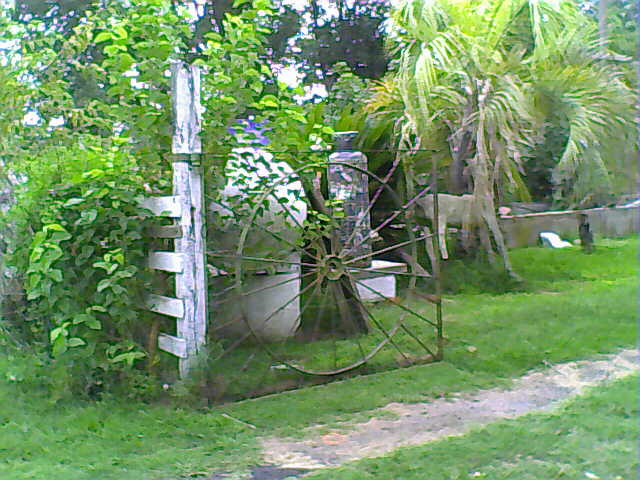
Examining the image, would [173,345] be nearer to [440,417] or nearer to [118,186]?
[118,186]

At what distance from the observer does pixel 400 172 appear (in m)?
6.51

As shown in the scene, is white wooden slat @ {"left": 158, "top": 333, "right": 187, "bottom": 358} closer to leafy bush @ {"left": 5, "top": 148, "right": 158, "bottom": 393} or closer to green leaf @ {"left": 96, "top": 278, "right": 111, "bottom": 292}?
leafy bush @ {"left": 5, "top": 148, "right": 158, "bottom": 393}

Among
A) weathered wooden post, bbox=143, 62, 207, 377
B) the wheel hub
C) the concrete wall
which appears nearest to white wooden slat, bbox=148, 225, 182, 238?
weathered wooden post, bbox=143, 62, 207, 377

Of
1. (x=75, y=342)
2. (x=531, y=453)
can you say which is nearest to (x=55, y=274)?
(x=75, y=342)

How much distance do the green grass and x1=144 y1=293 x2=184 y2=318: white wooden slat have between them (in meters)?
1.18

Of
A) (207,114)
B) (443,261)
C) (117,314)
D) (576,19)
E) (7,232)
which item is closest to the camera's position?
(117,314)

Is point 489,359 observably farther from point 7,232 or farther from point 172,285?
point 7,232

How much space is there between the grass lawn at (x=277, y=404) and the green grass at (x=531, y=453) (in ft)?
0.14

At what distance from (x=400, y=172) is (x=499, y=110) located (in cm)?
102

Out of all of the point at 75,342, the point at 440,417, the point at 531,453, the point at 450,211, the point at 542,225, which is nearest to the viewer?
the point at 531,453

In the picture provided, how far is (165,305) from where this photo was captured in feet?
12.0

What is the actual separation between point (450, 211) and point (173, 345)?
4206 millimetres

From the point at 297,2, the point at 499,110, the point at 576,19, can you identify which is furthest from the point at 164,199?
the point at 297,2

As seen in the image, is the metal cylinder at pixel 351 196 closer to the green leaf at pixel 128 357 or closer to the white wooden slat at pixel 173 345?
the white wooden slat at pixel 173 345
